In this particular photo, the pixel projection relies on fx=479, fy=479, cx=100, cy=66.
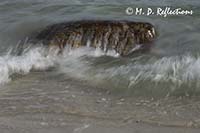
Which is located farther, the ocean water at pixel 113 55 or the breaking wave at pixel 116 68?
the ocean water at pixel 113 55

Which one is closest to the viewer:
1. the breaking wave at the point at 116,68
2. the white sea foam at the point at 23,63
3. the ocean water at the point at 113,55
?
the breaking wave at the point at 116,68

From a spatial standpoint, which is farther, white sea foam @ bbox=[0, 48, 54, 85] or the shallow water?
white sea foam @ bbox=[0, 48, 54, 85]

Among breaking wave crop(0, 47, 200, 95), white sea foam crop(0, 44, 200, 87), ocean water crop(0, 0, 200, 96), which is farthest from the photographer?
white sea foam crop(0, 44, 200, 87)

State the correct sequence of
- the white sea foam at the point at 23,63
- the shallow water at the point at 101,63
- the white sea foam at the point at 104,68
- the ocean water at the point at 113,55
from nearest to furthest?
the shallow water at the point at 101,63 → the ocean water at the point at 113,55 → the white sea foam at the point at 104,68 → the white sea foam at the point at 23,63

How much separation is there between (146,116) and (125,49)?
2.63 metres

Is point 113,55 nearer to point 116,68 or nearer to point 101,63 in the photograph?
point 101,63

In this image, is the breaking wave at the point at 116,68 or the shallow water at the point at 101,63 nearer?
the shallow water at the point at 101,63

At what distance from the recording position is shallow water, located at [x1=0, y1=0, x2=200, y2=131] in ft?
18.1

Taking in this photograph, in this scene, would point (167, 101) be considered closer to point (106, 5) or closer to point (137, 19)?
point (137, 19)

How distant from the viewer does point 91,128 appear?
457 cm

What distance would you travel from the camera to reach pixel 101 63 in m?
6.64

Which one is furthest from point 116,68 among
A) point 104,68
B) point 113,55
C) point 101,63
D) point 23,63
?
point 23,63

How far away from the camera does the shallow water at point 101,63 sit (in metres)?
5.53

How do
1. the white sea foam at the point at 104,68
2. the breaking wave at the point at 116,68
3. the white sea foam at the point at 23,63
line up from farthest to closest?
the white sea foam at the point at 23,63 < the white sea foam at the point at 104,68 < the breaking wave at the point at 116,68
